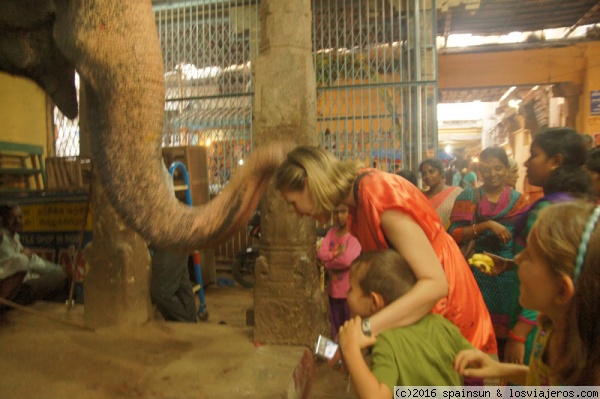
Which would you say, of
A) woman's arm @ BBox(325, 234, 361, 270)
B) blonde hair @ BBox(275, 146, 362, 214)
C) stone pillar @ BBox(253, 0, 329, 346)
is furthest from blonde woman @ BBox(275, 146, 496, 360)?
woman's arm @ BBox(325, 234, 361, 270)

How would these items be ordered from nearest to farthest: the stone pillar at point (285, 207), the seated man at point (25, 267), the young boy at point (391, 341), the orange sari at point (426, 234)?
the young boy at point (391, 341) → the orange sari at point (426, 234) → the stone pillar at point (285, 207) → the seated man at point (25, 267)

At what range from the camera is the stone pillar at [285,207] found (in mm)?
3869

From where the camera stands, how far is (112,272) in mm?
4105

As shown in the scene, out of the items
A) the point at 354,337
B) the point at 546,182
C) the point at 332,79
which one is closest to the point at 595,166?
the point at 546,182

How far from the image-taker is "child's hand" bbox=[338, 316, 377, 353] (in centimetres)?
158

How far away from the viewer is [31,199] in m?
6.22

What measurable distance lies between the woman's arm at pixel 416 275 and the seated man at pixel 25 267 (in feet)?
13.7

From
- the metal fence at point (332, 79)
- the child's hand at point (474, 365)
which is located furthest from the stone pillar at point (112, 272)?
the child's hand at point (474, 365)

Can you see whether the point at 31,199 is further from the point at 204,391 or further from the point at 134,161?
the point at 134,161

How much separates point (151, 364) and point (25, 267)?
2.11m

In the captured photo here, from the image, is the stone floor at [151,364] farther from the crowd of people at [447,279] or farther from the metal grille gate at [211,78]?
the metal grille gate at [211,78]

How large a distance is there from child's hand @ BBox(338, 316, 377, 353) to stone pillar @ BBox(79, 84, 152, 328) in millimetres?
2962

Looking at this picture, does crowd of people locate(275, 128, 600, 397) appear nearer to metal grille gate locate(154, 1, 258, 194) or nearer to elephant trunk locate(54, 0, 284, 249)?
elephant trunk locate(54, 0, 284, 249)

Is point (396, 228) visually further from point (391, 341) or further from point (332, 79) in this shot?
point (332, 79)
